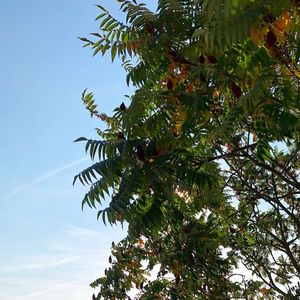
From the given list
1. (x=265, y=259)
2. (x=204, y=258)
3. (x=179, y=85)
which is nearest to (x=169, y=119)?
(x=179, y=85)

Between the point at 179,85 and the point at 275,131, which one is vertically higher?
the point at 179,85

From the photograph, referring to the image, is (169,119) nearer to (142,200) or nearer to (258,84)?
(142,200)

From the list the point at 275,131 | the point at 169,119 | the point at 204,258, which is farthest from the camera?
the point at 204,258

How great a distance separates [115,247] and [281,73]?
8.92 meters

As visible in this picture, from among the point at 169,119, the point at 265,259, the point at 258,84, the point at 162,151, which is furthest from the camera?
the point at 265,259

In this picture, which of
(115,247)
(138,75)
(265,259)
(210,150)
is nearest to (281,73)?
(138,75)

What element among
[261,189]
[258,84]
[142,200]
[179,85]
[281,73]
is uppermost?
[261,189]

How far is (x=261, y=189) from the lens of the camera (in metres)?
10.4

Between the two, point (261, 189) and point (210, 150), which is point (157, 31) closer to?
point (210, 150)

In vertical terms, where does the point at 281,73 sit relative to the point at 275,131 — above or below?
above

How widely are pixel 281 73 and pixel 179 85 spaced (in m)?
1.17

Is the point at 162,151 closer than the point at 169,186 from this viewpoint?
No

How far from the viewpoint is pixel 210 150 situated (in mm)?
6867

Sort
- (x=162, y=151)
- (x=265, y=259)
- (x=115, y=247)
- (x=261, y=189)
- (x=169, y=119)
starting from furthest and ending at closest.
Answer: (x=115, y=247) → (x=265, y=259) → (x=261, y=189) → (x=169, y=119) → (x=162, y=151)
